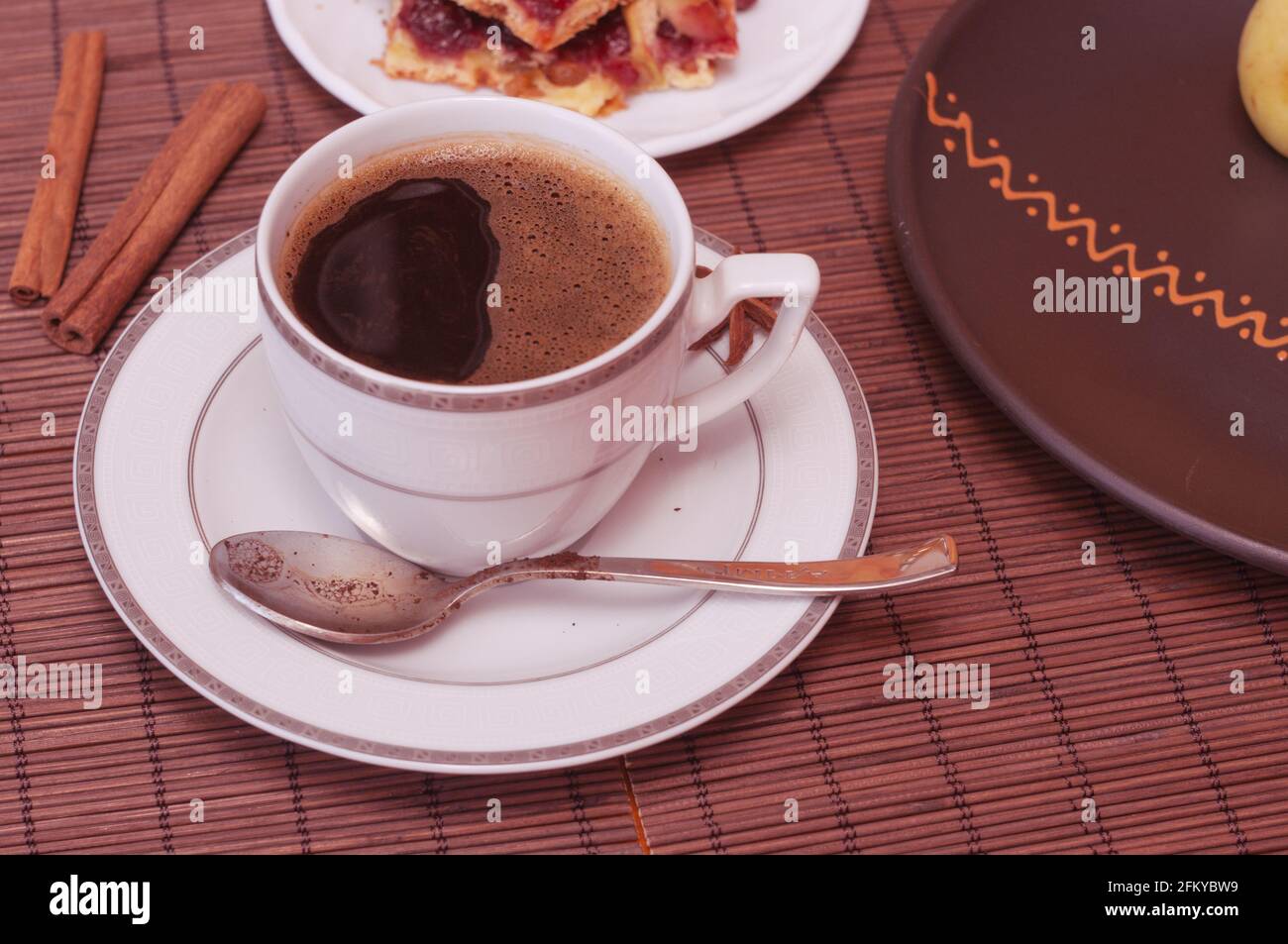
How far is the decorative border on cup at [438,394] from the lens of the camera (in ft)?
3.13

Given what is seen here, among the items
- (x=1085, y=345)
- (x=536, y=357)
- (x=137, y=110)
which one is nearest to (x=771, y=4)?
(x=1085, y=345)

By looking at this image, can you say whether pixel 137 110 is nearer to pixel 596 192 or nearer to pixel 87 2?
pixel 87 2

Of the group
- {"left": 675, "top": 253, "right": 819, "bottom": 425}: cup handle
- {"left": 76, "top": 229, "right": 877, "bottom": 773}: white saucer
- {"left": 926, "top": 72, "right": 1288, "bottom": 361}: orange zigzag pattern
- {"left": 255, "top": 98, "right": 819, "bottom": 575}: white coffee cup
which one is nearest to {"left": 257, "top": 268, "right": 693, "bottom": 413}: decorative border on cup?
{"left": 255, "top": 98, "right": 819, "bottom": 575}: white coffee cup

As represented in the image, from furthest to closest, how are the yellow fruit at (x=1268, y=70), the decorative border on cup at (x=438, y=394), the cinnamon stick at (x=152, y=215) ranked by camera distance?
the yellow fruit at (x=1268, y=70) < the cinnamon stick at (x=152, y=215) < the decorative border on cup at (x=438, y=394)

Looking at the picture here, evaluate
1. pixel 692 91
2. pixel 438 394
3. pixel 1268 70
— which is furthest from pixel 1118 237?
pixel 438 394

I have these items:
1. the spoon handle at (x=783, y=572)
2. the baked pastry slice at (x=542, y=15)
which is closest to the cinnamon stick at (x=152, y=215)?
the baked pastry slice at (x=542, y=15)

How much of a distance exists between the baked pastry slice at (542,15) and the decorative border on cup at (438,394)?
0.79 metres

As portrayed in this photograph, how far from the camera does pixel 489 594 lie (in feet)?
3.80

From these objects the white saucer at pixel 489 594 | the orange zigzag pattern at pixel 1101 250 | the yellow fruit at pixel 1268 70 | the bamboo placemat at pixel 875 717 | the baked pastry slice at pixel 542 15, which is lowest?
the bamboo placemat at pixel 875 717

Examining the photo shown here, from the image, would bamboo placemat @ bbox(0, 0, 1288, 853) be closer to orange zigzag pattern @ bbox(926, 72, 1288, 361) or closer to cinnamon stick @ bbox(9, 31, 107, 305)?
cinnamon stick @ bbox(9, 31, 107, 305)

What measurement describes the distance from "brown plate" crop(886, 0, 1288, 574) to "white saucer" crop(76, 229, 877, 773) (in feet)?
0.72

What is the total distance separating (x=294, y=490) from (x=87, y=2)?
95 centimetres

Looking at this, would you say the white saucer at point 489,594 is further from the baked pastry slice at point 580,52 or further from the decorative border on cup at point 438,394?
the baked pastry slice at point 580,52

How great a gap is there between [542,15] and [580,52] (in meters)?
0.08
